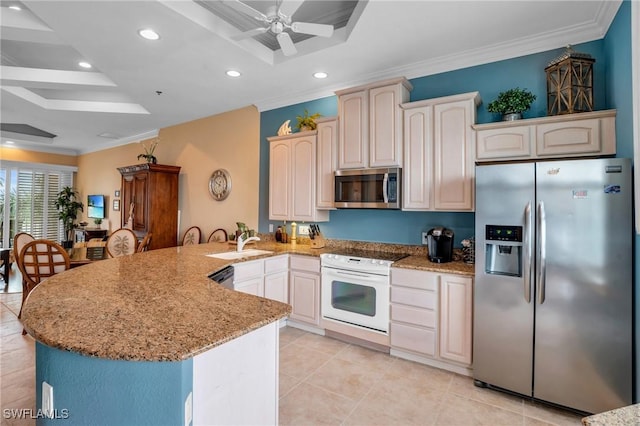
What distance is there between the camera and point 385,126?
317cm

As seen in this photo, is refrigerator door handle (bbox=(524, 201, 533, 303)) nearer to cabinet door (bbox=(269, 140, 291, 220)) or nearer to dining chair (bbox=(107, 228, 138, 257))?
cabinet door (bbox=(269, 140, 291, 220))

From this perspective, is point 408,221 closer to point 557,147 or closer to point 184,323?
point 557,147

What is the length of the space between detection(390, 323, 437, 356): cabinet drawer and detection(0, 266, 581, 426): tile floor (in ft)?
0.51

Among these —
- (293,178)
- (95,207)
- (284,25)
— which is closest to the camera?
(284,25)

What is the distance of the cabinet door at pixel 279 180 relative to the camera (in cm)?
395

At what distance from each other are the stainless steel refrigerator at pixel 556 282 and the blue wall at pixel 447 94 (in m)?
0.72

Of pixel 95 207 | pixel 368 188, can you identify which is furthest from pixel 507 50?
pixel 95 207

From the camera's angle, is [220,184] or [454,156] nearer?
[454,156]

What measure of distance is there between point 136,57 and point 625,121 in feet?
13.8

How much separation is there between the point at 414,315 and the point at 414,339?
0.22 meters

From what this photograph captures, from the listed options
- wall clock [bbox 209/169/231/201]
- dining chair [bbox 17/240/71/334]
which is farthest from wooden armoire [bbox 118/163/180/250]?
dining chair [bbox 17/240/71/334]

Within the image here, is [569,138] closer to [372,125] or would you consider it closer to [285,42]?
[372,125]

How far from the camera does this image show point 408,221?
11.1 ft

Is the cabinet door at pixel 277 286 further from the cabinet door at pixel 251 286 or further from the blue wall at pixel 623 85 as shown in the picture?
the blue wall at pixel 623 85
